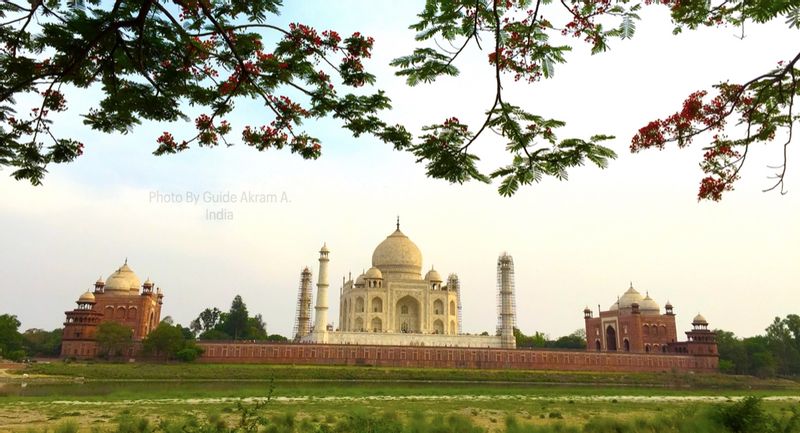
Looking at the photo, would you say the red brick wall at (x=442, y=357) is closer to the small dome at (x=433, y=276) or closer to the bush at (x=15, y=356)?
the small dome at (x=433, y=276)

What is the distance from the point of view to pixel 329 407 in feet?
50.0

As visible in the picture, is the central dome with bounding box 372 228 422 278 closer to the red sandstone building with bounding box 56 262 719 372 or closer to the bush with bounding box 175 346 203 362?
the red sandstone building with bounding box 56 262 719 372

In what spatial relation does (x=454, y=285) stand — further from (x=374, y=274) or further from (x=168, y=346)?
(x=168, y=346)

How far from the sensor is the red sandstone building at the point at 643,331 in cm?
4806

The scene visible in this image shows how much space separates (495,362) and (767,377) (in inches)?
913

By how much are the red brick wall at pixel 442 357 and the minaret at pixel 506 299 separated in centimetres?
222

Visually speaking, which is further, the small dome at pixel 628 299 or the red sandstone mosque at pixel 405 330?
the small dome at pixel 628 299

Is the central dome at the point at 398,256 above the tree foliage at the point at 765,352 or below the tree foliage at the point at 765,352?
above

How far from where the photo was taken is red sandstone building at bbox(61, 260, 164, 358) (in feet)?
133

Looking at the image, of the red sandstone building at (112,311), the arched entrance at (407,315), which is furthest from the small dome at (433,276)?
the red sandstone building at (112,311)

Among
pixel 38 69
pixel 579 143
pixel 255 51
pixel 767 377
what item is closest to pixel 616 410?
pixel 579 143

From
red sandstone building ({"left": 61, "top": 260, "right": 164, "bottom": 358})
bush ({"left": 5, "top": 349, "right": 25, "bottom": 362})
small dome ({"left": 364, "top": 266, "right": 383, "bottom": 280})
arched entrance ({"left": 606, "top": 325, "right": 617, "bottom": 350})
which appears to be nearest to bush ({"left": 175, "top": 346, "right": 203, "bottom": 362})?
red sandstone building ({"left": 61, "top": 260, "right": 164, "bottom": 358})

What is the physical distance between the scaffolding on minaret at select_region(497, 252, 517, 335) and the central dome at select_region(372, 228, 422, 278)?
7887mm

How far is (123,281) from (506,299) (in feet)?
110
